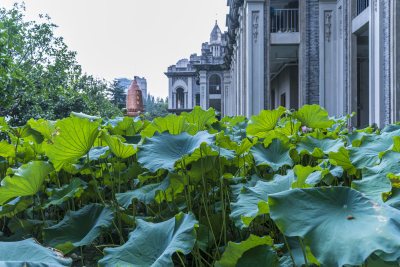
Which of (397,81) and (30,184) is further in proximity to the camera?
(397,81)

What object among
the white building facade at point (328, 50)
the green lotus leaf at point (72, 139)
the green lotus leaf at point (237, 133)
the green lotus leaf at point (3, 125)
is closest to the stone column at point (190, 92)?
the white building facade at point (328, 50)

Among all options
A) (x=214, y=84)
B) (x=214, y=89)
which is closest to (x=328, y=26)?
(x=214, y=89)

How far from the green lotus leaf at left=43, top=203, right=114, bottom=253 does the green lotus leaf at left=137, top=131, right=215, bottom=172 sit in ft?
0.84

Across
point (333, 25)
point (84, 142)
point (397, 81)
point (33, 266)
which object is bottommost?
point (33, 266)

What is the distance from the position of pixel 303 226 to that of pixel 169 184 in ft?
1.93

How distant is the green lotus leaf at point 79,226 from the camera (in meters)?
1.10

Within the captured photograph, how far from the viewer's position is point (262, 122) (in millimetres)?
1620

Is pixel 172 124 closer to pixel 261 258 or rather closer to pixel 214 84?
pixel 261 258

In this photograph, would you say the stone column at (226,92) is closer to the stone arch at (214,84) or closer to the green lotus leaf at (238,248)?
the stone arch at (214,84)

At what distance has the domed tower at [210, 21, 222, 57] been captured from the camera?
153 ft

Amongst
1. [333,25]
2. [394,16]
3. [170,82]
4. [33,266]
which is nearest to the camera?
[33,266]

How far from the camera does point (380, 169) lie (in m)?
0.86

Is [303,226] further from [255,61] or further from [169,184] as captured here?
[255,61]

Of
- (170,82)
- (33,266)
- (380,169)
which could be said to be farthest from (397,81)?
(170,82)
